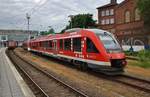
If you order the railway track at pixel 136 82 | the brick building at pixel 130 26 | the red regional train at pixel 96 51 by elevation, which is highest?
the brick building at pixel 130 26

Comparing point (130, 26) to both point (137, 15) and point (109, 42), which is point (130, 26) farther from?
point (109, 42)

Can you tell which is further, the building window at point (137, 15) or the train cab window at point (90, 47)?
the building window at point (137, 15)

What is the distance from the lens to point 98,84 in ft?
55.4

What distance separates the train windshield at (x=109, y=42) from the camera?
19734 millimetres

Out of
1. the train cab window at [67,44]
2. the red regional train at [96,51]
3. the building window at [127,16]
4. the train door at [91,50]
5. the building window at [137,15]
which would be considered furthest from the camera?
the building window at [127,16]

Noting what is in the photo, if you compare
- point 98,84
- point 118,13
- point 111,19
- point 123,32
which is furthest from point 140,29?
point 98,84

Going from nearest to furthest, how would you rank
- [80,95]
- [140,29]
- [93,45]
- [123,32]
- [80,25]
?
[80,95] → [93,45] → [140,29] → [123,32] → [80,25]

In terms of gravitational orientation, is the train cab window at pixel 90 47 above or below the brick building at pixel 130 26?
below

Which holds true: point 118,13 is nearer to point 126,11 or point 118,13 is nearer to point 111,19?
point 126,11

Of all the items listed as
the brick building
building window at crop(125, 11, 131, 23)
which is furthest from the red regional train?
building window at crop(125, 11, 131, 23)

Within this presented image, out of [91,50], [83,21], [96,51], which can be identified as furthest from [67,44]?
[83,21]

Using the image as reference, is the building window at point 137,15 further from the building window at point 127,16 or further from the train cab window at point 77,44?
the train cab window at point 77,44

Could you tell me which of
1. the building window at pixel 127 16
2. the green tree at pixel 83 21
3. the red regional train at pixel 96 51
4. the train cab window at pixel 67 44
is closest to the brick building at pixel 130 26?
the building window at pixel 127 16

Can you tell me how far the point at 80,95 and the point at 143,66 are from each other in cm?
1308
